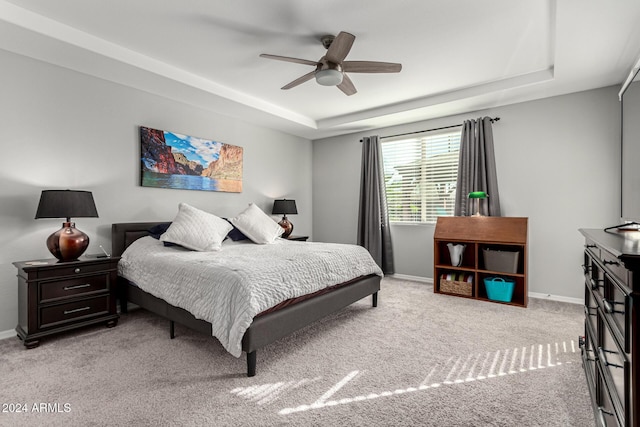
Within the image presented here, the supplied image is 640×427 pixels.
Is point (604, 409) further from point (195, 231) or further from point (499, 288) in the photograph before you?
point (195, 231)

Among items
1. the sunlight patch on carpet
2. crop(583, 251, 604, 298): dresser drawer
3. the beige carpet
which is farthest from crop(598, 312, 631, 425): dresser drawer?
the sunlight patch on carpet

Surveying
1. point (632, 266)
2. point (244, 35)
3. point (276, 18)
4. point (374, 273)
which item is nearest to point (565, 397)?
point (632, 266)


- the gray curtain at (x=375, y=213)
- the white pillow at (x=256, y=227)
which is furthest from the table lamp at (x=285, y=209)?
the gray curtain at (x=375, y=213)

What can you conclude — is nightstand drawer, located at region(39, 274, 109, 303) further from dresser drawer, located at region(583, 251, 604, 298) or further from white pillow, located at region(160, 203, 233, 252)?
dresser drawer, located at region(583, 251, 604, 298)

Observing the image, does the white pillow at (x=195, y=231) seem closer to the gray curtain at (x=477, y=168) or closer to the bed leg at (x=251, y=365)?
the bed leg at (x=251, y=365)

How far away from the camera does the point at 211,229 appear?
3514 mm

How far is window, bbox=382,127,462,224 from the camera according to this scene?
4688mm

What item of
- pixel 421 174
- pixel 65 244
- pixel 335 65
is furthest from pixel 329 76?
pixel 421 174

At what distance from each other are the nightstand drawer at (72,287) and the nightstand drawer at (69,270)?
54 millimetres

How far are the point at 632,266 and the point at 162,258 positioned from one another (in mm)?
3032

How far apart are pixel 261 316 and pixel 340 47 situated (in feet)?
6.91

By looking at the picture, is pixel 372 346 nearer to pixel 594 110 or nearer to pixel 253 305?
pixel 253 305

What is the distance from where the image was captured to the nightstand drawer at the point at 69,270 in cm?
255

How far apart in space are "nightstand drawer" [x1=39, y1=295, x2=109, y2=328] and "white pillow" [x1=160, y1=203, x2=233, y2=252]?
78 cm
